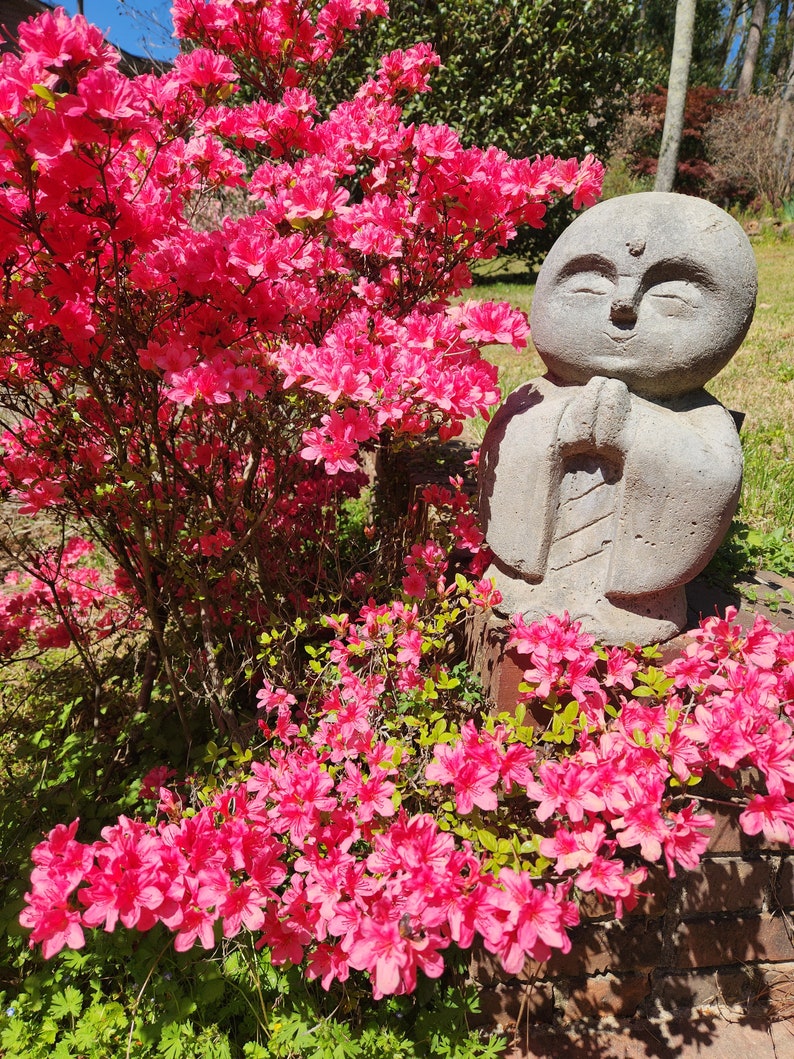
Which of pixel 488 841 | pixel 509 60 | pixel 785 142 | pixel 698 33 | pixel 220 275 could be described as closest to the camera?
pixel 488 841

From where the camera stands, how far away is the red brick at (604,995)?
6.37ft

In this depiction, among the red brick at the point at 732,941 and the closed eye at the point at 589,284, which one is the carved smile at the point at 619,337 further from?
the red brick at the point at 732,941

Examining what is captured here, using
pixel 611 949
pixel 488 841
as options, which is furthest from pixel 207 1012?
pixel 611 949

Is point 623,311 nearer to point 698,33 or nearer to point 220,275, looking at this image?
point 220,275

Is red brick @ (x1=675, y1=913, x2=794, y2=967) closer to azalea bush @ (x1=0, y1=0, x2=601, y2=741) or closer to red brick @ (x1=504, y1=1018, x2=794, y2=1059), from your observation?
red brick @ (x1=504, y1=1018, x2=794, y2=1059)

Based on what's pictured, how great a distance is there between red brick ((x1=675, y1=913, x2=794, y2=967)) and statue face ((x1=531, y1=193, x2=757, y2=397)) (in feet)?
5.30

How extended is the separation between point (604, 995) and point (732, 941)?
16.8 inches

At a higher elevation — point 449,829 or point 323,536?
point 323,536

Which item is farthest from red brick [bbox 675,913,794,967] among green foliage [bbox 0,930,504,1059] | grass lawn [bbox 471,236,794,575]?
grass lawn [bbox 471,236,794,575]

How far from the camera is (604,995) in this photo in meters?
1.95

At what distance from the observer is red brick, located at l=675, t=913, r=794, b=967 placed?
198cm

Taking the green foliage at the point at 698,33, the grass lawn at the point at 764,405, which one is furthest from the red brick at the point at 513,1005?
the green foliage at the point at 698,33

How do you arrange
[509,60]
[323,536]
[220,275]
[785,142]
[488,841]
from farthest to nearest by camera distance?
1. [785,142]
2. [509,60]
3. [323,536]
4. [220,275]
5. [488,841]

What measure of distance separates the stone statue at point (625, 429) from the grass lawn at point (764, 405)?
1091 mm
